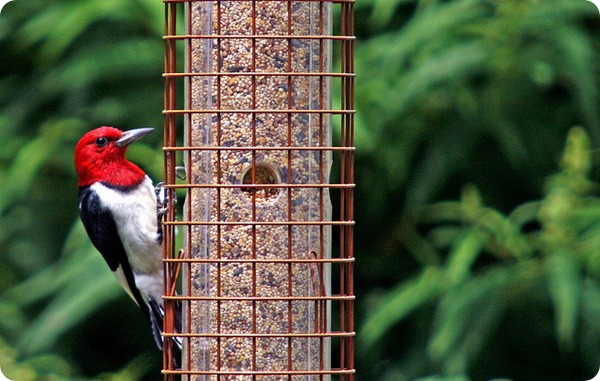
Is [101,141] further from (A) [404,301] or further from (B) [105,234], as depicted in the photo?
(A) [404,301]

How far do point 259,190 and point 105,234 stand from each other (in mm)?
1349

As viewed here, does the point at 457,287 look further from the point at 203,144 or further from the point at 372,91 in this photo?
the point at 203,144

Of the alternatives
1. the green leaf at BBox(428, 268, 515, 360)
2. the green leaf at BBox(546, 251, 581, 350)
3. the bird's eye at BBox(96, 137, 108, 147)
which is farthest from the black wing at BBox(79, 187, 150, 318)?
the green leaf at BBox(546, 251, 581, 350)

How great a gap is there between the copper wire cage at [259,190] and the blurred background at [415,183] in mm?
1774

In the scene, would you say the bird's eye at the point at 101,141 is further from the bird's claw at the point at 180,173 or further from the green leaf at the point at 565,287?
the green leaf at the point at 565,287

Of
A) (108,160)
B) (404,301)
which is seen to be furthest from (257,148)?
(404,301)

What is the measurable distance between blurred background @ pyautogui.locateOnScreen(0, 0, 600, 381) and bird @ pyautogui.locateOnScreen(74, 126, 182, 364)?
0.76 meters

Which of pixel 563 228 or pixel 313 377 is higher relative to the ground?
pixel 563 228

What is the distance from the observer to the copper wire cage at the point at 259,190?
442cm

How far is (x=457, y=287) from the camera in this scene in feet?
20.5

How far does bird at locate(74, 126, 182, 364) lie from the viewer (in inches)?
217

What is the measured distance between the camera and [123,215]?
5578mm

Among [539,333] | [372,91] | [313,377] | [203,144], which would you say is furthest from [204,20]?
[539,333]

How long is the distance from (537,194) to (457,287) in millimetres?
1035
